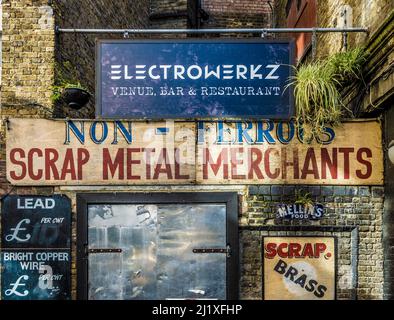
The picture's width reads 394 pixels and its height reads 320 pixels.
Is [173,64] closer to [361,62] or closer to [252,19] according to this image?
[361,62]

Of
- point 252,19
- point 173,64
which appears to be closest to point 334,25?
point 173,64

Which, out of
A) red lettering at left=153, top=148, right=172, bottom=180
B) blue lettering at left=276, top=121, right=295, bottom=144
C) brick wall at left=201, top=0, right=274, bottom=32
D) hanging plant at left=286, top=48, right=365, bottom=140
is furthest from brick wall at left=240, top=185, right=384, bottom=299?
brick wall at left=201, top=0, right=274, bottom=32

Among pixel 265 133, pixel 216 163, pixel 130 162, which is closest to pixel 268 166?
pixel 265 133

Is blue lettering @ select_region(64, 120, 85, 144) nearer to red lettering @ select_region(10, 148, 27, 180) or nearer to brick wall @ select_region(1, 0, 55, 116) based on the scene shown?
brick wall @ select_region(1, 0, 55, 116)

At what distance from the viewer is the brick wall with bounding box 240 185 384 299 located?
694cm

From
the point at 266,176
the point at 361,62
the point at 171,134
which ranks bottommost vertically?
the point at 266,176

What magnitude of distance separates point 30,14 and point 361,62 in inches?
208

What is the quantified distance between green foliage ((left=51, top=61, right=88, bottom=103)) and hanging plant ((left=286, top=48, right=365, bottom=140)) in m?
3.44

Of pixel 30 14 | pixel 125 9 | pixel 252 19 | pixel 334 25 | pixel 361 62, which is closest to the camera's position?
pixel 361 62

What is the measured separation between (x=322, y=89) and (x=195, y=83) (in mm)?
1904

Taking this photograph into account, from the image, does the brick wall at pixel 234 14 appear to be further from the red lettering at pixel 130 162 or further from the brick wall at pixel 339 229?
the brick wall at pixel 339 229

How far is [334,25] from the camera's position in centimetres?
831

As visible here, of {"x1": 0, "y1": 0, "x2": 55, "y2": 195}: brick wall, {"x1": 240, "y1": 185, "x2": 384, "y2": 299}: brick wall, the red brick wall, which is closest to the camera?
{"x1": 240, "y1": 185, "x2": 384, "y2": 299}: brick wall

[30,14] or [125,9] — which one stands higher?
[125,9]
